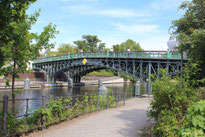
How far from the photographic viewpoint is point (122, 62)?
38.7 metres

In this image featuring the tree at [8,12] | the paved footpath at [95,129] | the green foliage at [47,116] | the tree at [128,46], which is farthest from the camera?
the tree at [128,46]

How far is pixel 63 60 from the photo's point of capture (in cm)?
4725

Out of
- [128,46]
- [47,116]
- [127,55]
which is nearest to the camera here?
[47,116]

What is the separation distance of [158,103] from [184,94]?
33.0 inches

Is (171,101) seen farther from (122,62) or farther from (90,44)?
(90,44)

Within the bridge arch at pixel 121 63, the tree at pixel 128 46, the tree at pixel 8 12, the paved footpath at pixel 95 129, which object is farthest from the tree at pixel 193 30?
the tree at pixel 128 46

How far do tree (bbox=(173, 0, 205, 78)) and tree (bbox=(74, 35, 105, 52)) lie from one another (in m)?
82.2

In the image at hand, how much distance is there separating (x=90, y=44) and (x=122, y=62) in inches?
2284

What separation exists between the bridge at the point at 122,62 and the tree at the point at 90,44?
37969 millimetres

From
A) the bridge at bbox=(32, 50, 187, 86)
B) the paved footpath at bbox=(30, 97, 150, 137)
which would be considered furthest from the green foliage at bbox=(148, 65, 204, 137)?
the bridge at bbox=(32, 50, 187, 86)

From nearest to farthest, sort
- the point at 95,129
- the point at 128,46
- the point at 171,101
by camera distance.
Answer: the point at 171,101, the point at 95,129, the point at 128,46

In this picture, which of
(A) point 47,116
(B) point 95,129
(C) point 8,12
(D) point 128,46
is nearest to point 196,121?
(B) point 95,129

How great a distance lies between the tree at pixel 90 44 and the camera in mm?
91500

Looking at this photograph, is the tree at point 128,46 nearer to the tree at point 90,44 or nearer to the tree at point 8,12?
the tree at point 90,44
